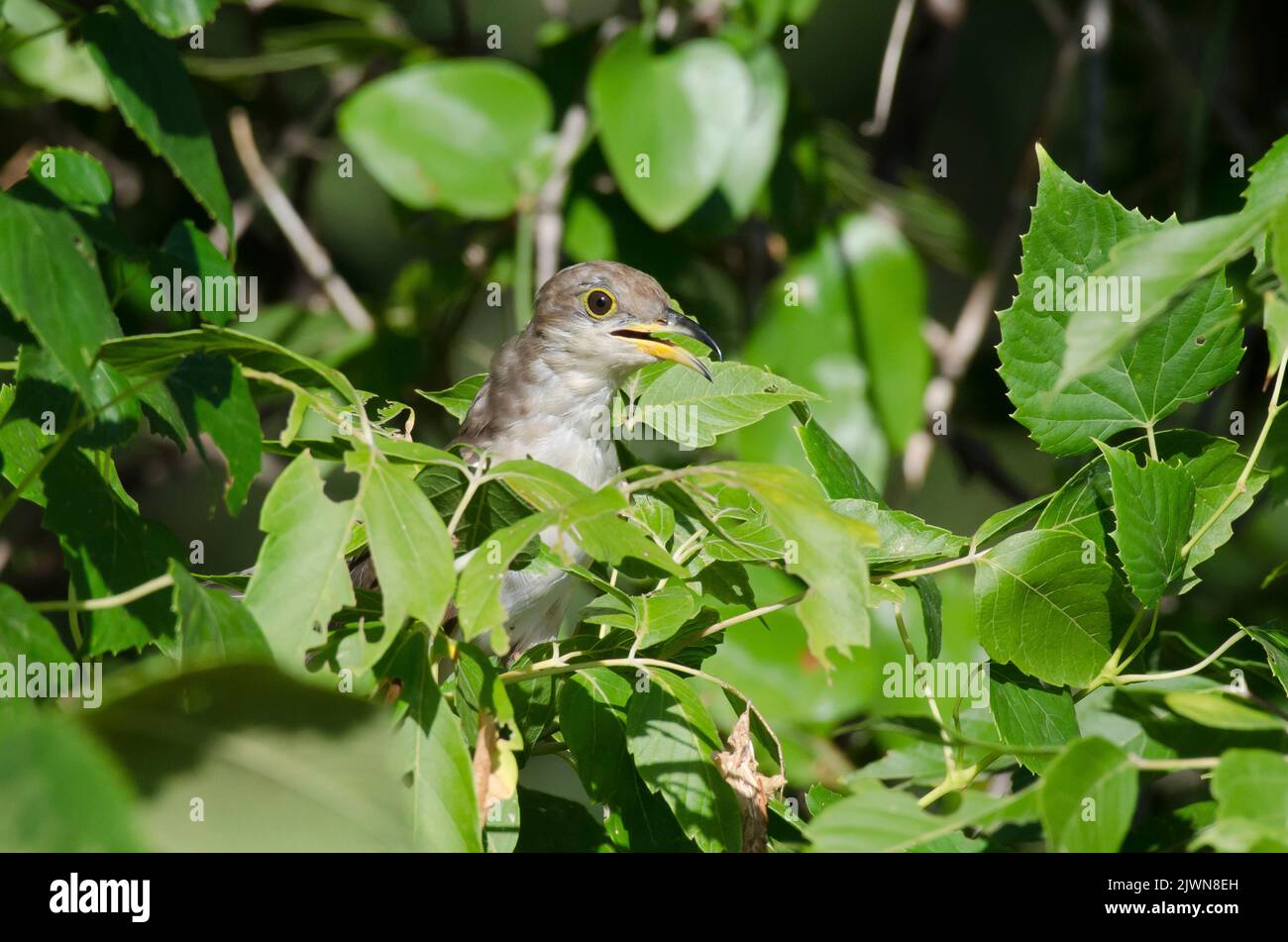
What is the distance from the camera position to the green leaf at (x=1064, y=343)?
1.97 meters

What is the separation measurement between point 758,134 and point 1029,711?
116 inches

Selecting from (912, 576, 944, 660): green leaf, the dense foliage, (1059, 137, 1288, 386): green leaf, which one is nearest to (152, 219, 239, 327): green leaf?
the dense foliage

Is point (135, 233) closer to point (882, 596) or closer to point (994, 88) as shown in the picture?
point (882, 596)

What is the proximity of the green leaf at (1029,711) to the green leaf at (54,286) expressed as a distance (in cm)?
134

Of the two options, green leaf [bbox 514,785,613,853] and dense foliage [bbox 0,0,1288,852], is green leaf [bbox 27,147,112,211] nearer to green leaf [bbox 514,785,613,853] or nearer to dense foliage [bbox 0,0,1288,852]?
dense foliage [bbox 0,0,1288,852]

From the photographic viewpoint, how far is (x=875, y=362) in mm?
4906

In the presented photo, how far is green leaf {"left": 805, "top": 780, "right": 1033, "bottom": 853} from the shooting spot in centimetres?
135

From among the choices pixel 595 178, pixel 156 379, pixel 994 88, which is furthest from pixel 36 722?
pixel 994 88

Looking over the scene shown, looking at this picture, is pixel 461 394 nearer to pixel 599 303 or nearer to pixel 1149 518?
pixel 1149 518

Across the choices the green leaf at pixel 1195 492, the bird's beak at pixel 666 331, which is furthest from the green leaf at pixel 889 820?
the bird's beak at pixel 666 331

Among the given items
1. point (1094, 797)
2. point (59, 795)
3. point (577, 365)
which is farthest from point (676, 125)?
point (59, 795)

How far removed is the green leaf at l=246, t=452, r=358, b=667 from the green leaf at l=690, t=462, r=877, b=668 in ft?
1.53

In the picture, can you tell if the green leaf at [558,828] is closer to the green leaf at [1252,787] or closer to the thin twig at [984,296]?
the green leaf at [1252,787]

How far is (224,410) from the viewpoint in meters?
1.69
